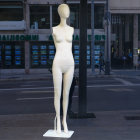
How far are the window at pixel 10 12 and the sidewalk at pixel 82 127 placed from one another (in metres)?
22.5

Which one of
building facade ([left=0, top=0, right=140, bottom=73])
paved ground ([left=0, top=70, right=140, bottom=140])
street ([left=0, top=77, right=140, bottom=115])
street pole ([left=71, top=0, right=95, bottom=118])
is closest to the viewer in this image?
paved ground ([left=0, top=70, right=140, bottom=140])

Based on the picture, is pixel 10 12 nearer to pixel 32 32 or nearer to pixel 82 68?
pixel 32 32

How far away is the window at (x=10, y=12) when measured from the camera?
31859mm

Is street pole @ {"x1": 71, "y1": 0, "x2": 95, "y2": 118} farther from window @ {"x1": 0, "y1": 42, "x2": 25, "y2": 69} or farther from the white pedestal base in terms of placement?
window @ {"x1": 0, "y1": 42, "x2": 25, "y2": 69}

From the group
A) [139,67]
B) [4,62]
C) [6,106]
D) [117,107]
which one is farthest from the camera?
[139,67]

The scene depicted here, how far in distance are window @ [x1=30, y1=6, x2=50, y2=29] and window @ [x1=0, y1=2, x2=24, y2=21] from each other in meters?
0.93

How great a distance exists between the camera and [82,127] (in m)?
8.51

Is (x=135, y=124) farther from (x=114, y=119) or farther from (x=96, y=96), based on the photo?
(x=96, y=96)

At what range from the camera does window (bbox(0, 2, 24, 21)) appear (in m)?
31.9

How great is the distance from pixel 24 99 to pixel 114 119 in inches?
234

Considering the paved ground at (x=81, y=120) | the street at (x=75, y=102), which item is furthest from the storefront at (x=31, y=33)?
the paved ground at (x=81, y=120)

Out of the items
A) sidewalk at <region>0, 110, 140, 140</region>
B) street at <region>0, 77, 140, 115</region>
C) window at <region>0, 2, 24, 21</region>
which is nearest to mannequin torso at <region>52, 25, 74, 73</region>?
sidewalk at <region>0, 110, 140, 140</region>

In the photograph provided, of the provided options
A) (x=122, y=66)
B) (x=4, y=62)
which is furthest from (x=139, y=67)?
(x=4, y=62)

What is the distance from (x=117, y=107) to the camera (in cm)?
1215
